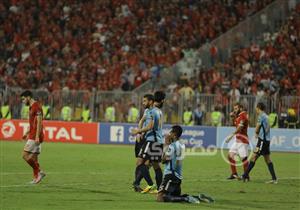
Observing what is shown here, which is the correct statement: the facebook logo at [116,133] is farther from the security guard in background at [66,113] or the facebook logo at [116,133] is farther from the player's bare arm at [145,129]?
the player's bare arm at [145,129]

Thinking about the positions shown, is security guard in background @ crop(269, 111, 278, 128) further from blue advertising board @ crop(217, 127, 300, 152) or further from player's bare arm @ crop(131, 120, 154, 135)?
player's bare arm @ crop(131, 120, 154, 135)

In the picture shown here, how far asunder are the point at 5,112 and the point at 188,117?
29.6ft

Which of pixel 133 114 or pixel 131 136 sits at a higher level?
pixel 133 114

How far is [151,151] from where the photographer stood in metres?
17.4

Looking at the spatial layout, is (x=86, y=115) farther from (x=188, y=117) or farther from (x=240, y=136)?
(x=240, y=136)

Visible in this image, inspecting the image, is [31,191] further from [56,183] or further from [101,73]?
[101,73]

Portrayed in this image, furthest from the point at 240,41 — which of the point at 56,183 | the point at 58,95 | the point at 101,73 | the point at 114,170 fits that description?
the point at 56,183

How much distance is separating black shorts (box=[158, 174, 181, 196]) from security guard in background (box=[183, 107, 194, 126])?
20.4 metres

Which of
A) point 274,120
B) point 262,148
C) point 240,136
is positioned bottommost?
point 262,148

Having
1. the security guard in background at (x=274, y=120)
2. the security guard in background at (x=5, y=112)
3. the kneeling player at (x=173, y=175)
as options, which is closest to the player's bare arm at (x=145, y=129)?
the kneeling player at (x=173, y=175)

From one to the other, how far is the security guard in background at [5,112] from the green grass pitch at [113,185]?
7.29 meters

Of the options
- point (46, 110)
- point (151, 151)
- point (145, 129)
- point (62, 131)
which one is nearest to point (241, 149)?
point (151, 151)

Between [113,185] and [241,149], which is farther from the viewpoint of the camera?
[241,149]

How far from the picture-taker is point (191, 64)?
40688 millimetres
